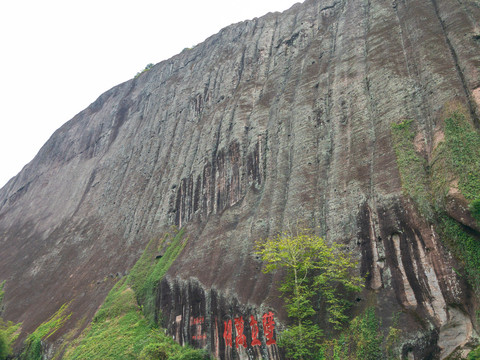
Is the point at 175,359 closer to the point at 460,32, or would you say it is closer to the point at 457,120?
the point at 457,120

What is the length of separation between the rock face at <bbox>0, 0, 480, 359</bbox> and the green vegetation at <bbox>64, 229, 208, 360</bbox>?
4.28ft

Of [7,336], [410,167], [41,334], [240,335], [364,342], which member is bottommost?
[364,342]

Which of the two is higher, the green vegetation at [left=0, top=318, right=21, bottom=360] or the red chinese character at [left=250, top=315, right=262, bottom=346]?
the green vegetation at [left=0, top=318, right=21, bottom=360]

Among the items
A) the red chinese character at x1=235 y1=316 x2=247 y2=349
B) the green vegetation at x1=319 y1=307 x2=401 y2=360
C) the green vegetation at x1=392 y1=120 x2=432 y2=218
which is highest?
the green vegetation at x1=392 y1=120 x2=432 y2=218

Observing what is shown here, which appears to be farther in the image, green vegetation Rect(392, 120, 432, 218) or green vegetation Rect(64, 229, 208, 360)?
green vegetation Rect(64, 229, 208, 360)

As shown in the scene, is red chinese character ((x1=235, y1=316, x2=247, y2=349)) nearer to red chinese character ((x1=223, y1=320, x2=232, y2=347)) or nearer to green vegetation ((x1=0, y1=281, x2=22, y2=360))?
red chinese character ((x1=223, y1=320, x2=232, y2=347))

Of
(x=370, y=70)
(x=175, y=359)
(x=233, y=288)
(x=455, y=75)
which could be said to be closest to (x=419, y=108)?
(x=455, y=75)

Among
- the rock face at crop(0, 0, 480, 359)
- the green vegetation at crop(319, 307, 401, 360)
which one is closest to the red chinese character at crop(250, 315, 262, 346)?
the rock face at crop(0, 0, 480, 359)

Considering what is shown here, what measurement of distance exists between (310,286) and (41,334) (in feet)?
85.4

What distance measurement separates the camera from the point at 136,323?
25.8m

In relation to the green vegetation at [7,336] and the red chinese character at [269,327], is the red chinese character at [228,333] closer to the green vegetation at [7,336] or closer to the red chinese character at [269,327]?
the red chinese character at [269,327]

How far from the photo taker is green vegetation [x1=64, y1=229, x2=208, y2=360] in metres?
22.2

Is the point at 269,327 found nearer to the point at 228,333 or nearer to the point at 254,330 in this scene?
the point at 254,330

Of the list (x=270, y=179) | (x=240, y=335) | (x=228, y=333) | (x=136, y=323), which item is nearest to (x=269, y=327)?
(x=240, y=335)
